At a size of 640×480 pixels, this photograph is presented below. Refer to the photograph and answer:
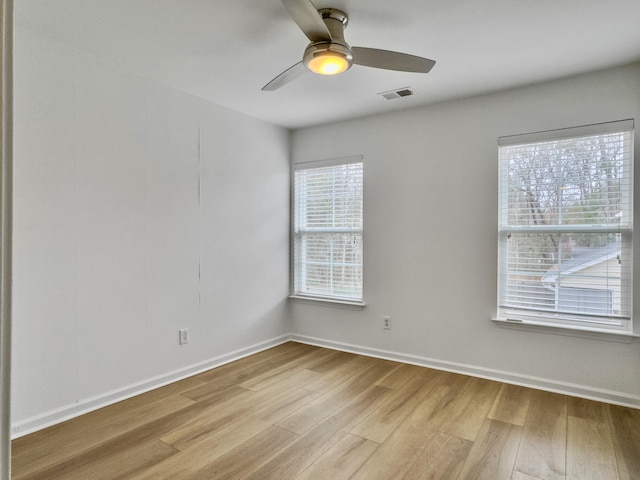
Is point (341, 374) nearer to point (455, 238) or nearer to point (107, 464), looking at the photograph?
point (455, 238)

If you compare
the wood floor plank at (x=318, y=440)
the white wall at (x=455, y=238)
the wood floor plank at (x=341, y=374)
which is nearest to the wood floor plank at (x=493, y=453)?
the wood floor plank at (x=318, y=440)

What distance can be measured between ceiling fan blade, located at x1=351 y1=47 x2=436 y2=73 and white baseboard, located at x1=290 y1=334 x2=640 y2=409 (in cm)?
254

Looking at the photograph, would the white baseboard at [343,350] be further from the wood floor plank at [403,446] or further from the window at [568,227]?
the wood floor plank at [403,446]

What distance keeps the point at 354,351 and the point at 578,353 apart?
200cm

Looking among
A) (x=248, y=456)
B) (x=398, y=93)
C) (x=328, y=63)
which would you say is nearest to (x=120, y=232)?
(x=248, y=456)

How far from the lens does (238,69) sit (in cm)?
278

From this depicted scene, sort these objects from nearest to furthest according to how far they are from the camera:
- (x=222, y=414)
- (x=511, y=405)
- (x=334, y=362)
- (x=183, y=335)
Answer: (x=222, y=414), (x=511, y=405), (x=183, y=335), (x=334, y=362)

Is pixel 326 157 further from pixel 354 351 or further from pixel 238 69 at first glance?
pixel 354 351

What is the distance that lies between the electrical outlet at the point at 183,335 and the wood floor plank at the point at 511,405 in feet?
8.19

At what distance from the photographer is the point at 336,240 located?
4.15 metres

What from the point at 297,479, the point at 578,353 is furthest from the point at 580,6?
the point at 297,479

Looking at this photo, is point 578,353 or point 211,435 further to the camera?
point 578,353

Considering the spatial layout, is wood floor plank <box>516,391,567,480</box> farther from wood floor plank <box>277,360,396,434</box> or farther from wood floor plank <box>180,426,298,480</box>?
wood floor plank <box>180,426,298,480</box>

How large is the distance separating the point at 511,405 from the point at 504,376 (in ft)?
1.54
